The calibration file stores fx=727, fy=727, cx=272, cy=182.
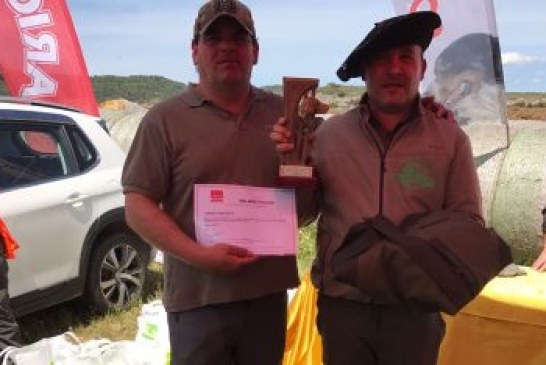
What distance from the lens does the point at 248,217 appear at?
2305 mm

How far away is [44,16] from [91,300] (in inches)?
144

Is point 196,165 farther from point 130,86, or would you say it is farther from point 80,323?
point 130,86

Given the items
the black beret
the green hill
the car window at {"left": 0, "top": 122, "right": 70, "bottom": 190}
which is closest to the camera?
the black beret

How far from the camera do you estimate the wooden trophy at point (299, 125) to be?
2.20m

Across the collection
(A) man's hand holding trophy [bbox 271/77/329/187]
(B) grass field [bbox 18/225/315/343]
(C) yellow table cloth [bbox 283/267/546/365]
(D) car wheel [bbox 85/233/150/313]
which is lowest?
(B) grass field [bbox 18/225/315/343]

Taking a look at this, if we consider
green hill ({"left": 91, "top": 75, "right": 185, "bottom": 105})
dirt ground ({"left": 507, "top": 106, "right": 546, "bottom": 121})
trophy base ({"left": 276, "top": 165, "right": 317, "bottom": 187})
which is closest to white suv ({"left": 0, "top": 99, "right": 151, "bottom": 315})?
trophy base ({"left": 276, "top": 165, "right": 317, "bottom": 187})

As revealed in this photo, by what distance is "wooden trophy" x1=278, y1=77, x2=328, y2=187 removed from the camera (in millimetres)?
2197

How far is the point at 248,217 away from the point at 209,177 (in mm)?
185

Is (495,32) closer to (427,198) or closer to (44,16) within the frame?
(427,198)

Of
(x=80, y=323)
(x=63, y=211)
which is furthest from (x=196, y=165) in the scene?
(x=80, y=323)

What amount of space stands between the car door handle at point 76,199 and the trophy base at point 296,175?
3138mm

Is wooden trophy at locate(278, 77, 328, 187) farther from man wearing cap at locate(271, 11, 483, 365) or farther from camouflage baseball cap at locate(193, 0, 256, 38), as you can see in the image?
camouflage baseball cap at locate(193, 0, 256, 38)

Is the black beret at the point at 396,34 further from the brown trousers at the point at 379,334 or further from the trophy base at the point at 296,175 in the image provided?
the brown trousers at the point at 379,334

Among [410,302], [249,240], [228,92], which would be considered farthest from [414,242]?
[228,92]
